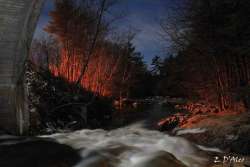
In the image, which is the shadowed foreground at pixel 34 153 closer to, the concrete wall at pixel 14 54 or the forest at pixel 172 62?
the concrete wall at pixel 14 54

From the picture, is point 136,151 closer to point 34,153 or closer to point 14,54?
point 34,153

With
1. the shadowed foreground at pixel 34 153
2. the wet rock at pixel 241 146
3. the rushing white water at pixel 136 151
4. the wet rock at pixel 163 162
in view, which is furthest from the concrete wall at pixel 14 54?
the wet rock at pixel 241 146

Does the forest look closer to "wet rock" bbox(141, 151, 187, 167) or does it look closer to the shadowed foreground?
the shadowed foreground

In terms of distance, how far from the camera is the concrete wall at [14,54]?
484cm

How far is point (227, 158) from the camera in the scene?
13.3ft

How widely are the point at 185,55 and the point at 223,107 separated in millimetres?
2283

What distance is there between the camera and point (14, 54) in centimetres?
526

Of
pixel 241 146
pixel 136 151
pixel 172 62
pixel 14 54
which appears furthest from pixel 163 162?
pixel 172 62

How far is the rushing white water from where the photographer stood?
12.9 ft

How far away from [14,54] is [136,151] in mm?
3297

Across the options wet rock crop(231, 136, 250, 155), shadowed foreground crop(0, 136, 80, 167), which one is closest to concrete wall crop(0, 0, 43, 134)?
shadowed foreground crop(0, 136, 80, 167)

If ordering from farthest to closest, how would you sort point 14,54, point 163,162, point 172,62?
point 172,62
point 14,54
point 163,162

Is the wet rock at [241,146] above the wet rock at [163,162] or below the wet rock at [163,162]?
above

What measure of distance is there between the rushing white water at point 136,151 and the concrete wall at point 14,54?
116 cm
